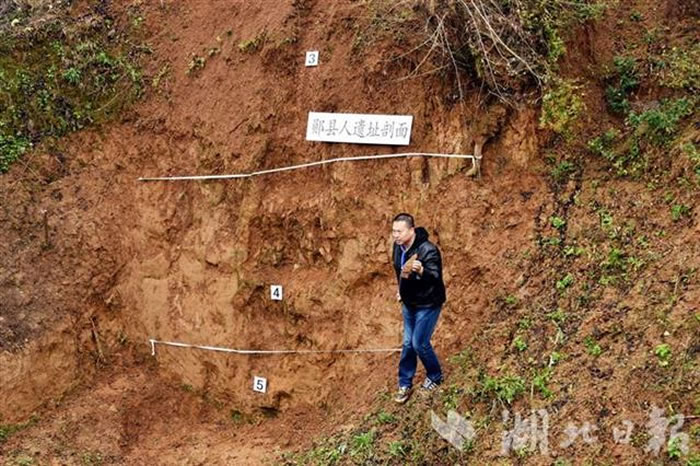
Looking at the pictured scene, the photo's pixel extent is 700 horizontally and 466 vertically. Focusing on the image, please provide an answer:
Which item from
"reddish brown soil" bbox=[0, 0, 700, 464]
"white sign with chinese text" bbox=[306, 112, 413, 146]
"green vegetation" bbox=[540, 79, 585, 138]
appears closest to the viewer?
"green vegetation" bbox=[540, 79, 585, 138]

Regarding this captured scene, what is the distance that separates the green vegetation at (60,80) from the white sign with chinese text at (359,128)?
9.02ft

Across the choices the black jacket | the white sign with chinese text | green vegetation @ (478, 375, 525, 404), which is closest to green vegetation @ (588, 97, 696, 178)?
the white sign with chinese text

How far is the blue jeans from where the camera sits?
649cm

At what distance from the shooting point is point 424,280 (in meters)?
6.34

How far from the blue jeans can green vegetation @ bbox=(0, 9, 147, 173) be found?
5324 millimetres

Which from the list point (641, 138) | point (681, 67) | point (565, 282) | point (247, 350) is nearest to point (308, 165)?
point (247, 350)

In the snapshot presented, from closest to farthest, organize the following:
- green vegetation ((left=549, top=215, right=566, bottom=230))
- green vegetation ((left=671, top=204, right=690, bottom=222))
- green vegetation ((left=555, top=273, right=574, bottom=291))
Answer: green vegetation ((left=671, top=204, right=690, bottom=222)) < green vegetation ((left=555, top=273, right=574, bottom=291)) < green vegetation ((left=549, top=215, right=566, bottom=230))

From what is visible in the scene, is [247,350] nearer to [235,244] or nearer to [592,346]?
[235,244]

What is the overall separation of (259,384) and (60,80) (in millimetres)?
4736

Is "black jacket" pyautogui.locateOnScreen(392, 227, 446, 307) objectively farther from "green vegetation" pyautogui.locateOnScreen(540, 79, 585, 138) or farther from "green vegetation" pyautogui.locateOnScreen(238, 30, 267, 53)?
"green vegetation" pyautogui.locateOnScreen(238, 30, 267, 53)

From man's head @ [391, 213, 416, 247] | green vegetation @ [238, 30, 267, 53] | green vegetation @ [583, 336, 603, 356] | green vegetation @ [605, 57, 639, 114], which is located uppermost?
green vegetation @ [238, 30, 267, 53]

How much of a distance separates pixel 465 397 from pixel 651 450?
5.23 ft

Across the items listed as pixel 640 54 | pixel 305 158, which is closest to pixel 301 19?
pixel 305 158

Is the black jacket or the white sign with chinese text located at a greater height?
the white sign with chinese text
